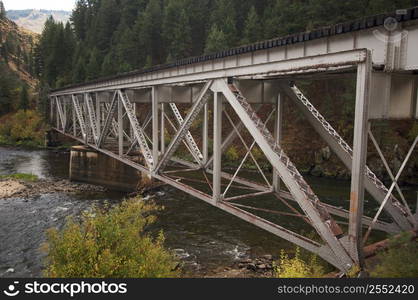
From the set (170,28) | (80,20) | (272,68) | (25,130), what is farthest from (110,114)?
(80,20)

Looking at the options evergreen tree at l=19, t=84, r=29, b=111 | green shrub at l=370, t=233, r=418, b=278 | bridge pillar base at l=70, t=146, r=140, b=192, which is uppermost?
evergreen tree at l=19, t=84, r=29, b=111

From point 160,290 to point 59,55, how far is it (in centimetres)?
9411

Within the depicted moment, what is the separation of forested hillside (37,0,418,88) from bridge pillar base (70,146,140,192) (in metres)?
26.9

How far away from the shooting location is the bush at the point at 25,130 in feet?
216

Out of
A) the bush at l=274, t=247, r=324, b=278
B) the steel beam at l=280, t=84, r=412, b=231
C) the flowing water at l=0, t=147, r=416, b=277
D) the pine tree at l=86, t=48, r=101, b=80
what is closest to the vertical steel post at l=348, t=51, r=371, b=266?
the bush at l=274, t=247, r=324, b=278

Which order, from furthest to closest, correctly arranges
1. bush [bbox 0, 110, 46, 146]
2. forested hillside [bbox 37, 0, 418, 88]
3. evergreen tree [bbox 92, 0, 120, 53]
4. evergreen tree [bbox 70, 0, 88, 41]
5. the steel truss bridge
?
evergreen tree [bbox 70, 0, 88, 41] < evergreen tree [bbox 92, 0, 120, 53] < bush [bbox 0, 110, 46, 146] < forested hillside [bbox 37, 0, 418, 88] < the steel truss bridge

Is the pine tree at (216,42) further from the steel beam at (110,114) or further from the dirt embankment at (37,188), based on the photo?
the dirt embankment at (37,188)

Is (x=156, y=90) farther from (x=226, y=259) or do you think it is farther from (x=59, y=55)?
(x=59, y=55)

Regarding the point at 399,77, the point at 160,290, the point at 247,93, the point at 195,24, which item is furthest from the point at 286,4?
the point at 160,290

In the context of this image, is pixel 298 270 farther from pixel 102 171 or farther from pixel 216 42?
pixel 216 42

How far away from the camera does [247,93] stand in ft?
48.1

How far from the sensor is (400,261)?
7.59 meters

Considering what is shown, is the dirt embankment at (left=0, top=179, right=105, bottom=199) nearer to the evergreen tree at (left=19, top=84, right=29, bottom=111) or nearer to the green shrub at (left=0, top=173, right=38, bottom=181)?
the green shrub at (left=0, top=173, right=38, bottom=181)

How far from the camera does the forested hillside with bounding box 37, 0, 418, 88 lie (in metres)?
41.8
